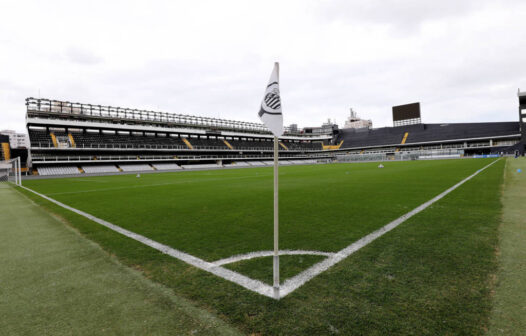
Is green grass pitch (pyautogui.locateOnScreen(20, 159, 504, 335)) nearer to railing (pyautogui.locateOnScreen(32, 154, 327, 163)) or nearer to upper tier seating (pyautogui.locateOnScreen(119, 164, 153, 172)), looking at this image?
upper tier seating (pyautogui.locateOnScreen(119, 164, 153, 172))

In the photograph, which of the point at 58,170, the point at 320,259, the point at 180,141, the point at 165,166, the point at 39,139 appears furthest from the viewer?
the point at 180,141

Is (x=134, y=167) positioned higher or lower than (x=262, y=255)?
lower

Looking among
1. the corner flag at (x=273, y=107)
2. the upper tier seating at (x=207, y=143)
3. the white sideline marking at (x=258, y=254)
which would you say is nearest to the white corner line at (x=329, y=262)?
the white sideline marking at (x=258, y=254)

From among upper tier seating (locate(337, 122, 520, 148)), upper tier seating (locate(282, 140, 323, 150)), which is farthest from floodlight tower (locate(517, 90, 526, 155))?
upper tier seating (locate(282, 140, 323, 150))

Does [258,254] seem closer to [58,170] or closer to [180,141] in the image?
[58,170]

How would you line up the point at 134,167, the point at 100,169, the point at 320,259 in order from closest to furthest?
the point at 320,259 < the point at 100,169 < the point at 134,167

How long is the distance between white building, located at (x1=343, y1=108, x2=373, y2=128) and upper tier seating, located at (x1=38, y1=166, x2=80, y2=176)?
138934 mm

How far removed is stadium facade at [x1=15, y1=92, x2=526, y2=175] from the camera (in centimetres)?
4294

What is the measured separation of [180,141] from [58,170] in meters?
25.0

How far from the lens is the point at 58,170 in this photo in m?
39.0

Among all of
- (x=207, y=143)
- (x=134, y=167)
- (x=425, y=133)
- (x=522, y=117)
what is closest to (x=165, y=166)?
(x=134, y=167)

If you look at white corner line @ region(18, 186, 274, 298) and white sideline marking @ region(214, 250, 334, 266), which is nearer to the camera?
white corner line @ region(18, 186, 274, 298)

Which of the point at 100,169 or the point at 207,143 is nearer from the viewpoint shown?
the point at 100,169

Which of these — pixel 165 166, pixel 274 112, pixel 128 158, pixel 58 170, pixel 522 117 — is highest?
pixel 522 117
